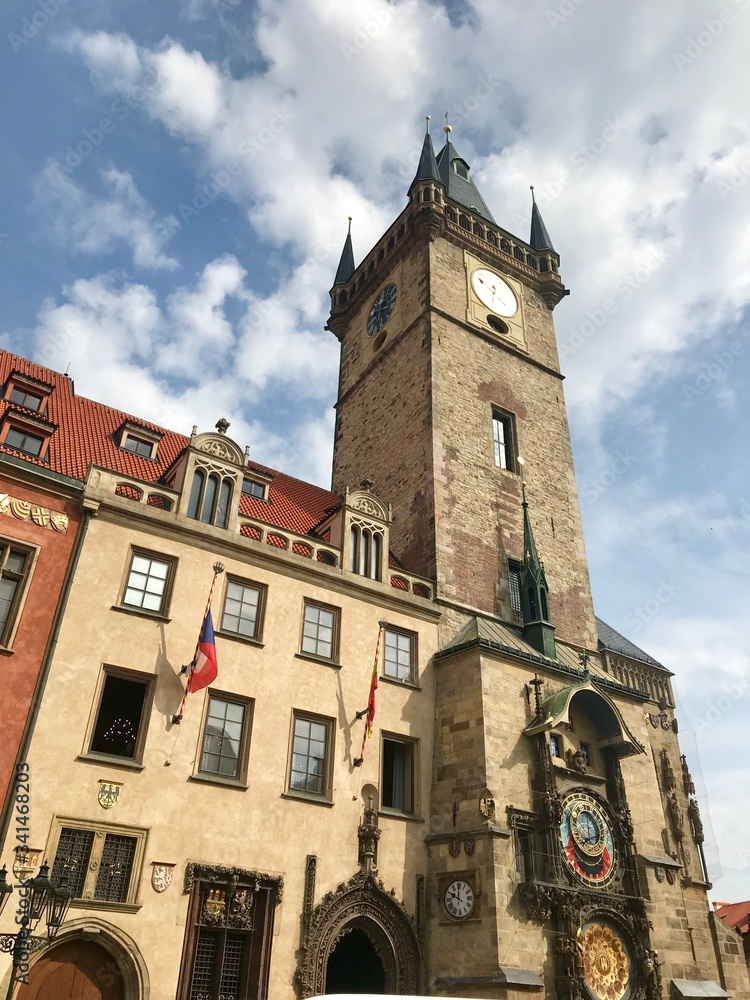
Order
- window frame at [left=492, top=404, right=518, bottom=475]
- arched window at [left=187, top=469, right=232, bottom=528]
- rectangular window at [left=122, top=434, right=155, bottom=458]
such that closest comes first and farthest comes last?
arched window at [left=187, top=469, right=232, bottom=528]
rectangular window at [left=122, top=434, right=155, bottom=458]
window frame at [left=492, top=404, right=518, bottom=475]

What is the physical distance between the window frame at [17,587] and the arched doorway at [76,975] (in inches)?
197

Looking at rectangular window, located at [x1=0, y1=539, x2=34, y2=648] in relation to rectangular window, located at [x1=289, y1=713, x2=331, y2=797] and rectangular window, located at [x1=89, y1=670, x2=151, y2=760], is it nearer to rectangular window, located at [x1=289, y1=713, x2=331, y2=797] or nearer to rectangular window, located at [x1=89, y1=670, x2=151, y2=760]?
rectangular window, located at [x1=89, y1=670, x2=151, y2=760]

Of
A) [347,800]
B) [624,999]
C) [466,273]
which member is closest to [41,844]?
[347,800]

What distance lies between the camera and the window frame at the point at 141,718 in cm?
1413

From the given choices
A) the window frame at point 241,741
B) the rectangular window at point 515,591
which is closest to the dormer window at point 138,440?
the window frame at point 241,741

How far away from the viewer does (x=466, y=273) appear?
1144 inches

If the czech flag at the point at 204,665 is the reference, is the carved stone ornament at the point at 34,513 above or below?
above

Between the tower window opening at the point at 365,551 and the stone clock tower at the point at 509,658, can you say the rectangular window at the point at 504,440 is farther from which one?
the tower window opening at the point at 365,551

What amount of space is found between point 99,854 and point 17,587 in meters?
4.92

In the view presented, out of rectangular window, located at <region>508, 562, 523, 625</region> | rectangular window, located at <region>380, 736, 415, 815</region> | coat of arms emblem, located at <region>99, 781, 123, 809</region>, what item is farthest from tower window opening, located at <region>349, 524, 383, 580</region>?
coat of arms emblem, located at <region>99, 781, 123, 809</region>

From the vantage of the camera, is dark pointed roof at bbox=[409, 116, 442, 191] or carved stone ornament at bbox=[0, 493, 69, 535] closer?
carved stone ornament at bbox=[0, 493, 69, 535]

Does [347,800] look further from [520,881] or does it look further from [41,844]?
[41,844]

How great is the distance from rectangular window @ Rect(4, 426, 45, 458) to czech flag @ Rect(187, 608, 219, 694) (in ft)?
17.5

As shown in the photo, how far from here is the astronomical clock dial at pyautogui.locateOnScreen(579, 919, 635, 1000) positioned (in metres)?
16.4
